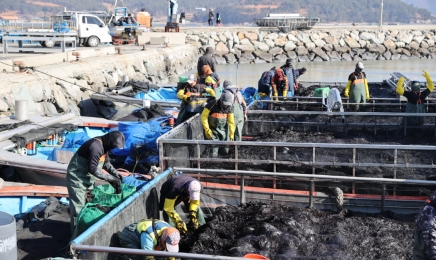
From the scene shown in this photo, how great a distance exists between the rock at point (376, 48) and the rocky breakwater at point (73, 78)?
22.0 m

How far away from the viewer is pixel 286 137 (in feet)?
39.7

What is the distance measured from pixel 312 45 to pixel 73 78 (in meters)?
32.0

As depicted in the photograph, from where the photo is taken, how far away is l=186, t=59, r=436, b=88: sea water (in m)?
33.7

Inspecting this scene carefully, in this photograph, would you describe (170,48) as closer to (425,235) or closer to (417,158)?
(417,158)

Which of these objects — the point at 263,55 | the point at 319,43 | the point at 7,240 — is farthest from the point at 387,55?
the point at 7,240

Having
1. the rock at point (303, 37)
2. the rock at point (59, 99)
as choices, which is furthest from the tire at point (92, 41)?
the rock at point (303, 37)

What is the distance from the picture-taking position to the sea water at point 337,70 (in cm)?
3372

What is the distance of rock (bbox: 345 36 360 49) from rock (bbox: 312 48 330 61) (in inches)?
127

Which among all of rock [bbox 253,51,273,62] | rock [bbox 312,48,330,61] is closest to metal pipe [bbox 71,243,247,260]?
rock [bbox 253,51,273,62]

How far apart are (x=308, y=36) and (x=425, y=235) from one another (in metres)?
47.4

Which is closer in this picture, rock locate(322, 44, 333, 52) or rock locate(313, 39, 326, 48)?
rock locate(322, 44, 333, 52)

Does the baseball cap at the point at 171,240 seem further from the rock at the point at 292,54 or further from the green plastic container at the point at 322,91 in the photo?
the rock at the point at 292,54

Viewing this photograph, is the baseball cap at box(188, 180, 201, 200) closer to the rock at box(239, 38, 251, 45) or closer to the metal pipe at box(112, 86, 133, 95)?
the metal pipe at box(112, 86, 133, 95)

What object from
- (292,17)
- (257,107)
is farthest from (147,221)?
(292,17)
